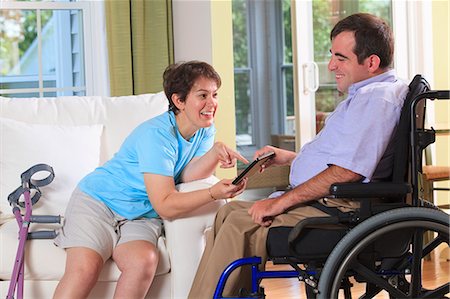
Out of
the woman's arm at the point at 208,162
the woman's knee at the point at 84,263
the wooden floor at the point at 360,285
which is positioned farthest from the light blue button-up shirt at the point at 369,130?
the wooden floor at the point at 360,285

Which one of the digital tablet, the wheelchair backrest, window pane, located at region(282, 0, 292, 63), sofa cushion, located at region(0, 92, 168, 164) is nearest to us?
the wheelchair backrest

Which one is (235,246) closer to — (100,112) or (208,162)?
(208,162)

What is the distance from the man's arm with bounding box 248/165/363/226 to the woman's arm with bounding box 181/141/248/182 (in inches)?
17.7

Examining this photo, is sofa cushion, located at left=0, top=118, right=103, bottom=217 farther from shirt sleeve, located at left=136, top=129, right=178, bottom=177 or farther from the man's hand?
the man's hand

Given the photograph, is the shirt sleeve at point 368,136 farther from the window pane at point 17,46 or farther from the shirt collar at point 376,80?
the window pane at point 17,46

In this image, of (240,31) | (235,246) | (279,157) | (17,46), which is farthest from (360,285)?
(240,31)

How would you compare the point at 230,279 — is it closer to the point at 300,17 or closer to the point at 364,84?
the point at 364,84

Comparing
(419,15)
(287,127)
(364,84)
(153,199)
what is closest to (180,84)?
(153,199)

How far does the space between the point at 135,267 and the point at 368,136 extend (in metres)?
0.88

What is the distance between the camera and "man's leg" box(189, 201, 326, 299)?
2375 millimetres

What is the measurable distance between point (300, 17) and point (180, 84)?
90.8 inches

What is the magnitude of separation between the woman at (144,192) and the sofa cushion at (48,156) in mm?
230

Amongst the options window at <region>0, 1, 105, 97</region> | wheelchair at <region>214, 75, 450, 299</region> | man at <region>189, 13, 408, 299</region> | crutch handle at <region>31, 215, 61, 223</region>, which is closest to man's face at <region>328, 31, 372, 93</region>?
man at <region>189, 13, 408, 299</region>

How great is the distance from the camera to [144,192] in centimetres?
295
